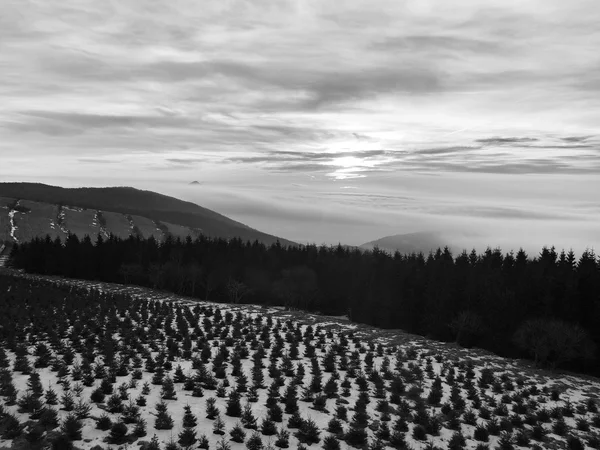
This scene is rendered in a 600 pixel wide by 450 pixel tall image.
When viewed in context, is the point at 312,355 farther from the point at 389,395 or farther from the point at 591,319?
the point at 591,319

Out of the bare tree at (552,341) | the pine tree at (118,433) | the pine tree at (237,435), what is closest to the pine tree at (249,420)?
the pine tree at (237,435)

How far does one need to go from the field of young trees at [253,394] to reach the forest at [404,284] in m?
13.7

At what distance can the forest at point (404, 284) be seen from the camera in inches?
1699

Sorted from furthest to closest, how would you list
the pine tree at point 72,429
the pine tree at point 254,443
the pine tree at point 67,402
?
the pine tree at point 67,402, the pine tree at point 254,443, the pine tree at point 72,429

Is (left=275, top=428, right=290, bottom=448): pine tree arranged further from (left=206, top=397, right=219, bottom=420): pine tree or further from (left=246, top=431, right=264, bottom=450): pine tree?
(left=206, top=397, right=219, bottom=420): pine tree

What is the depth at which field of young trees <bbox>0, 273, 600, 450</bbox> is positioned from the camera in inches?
521

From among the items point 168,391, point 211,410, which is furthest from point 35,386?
point 211,410

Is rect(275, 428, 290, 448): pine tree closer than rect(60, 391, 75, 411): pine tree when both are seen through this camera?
Yes

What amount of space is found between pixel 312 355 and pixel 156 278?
51.3m

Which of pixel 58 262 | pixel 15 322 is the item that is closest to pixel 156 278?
pixel 58 262

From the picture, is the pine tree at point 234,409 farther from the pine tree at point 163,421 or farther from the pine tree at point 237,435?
the pine tree at point 163,421

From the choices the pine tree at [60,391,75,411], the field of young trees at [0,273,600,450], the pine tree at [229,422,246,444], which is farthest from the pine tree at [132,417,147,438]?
the pine tree at [229,422,246,444]

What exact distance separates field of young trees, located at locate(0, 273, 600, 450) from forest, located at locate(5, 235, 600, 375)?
13.7m

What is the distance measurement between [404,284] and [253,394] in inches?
2158
